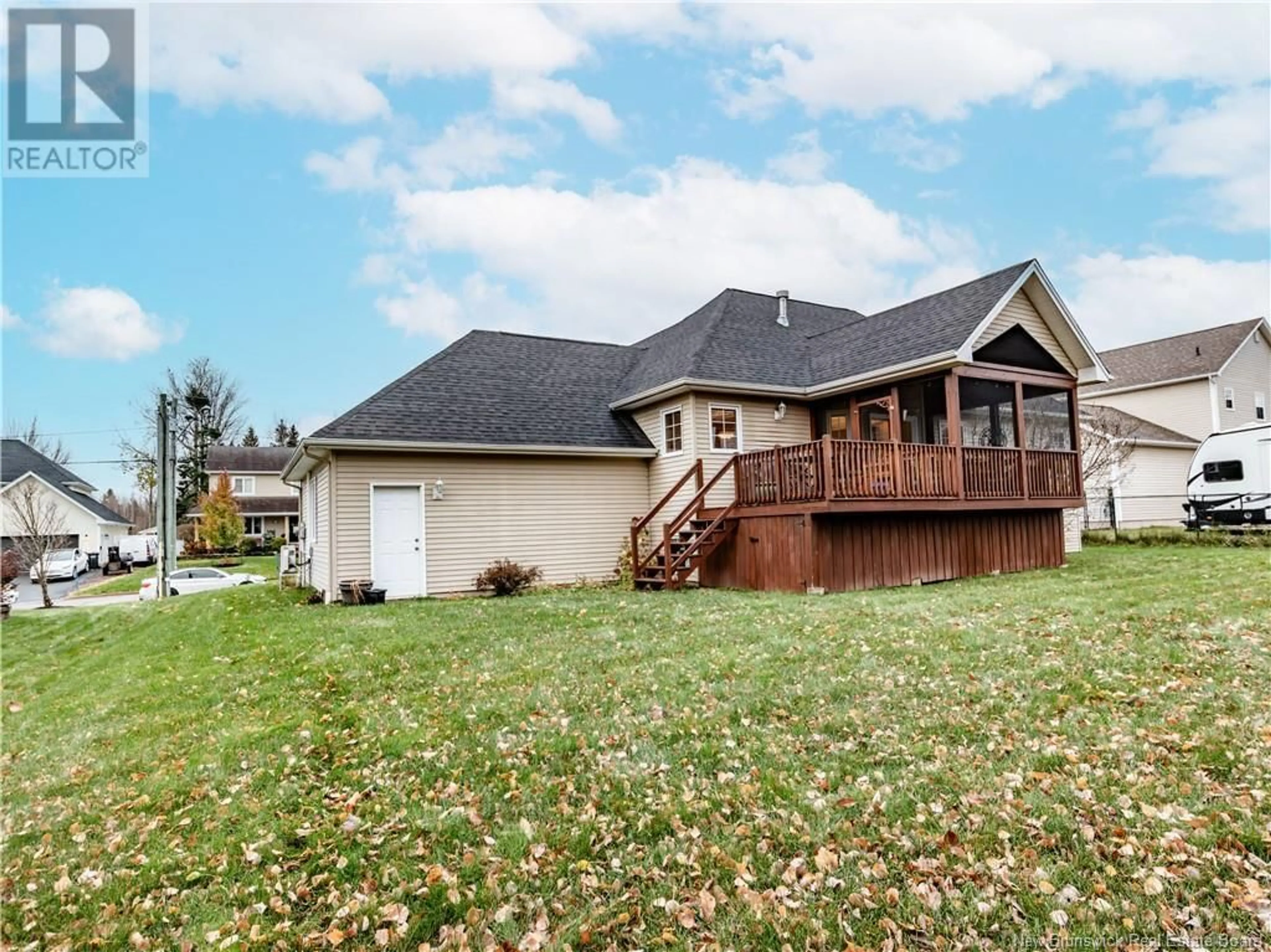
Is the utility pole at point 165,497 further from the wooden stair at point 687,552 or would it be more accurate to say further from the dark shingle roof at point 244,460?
the dark shingle roof at point 244,460

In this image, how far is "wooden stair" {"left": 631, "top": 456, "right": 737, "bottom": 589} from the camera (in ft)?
40.3

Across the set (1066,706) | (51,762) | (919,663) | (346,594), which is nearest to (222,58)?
(346,594)

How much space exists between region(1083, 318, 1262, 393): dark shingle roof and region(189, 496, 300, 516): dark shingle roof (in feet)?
132

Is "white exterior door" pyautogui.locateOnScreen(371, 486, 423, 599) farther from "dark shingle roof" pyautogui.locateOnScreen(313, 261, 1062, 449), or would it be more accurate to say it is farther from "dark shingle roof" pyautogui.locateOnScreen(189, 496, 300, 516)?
"dark shingle roof" pyautogui.locateOnScreen(189, 496, 300, 516)

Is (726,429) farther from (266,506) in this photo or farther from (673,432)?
(266,506)

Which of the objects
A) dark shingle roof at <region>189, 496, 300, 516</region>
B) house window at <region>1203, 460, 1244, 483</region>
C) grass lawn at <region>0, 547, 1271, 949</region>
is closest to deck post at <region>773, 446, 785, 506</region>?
grass lawn at <region>0, 547, 1271, 949</region>

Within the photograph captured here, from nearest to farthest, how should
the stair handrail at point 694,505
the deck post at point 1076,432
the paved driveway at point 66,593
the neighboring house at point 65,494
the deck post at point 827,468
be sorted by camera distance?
the deck post at point 827,468, the stair handrail at point 694,505, the deck post at point 1076,432, the paved driveway at point 66,593, the neighboring house at point 65,494

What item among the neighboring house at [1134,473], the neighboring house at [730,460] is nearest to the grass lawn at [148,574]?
the neighboring house at [730,460]

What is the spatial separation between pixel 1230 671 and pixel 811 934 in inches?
184

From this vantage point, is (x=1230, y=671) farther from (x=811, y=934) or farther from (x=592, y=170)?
(x=592, y=170)

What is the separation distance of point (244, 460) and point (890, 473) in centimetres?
4039

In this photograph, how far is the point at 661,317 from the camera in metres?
27.9

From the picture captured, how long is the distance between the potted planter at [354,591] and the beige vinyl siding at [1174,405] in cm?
2682

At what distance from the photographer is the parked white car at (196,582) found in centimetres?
1995
